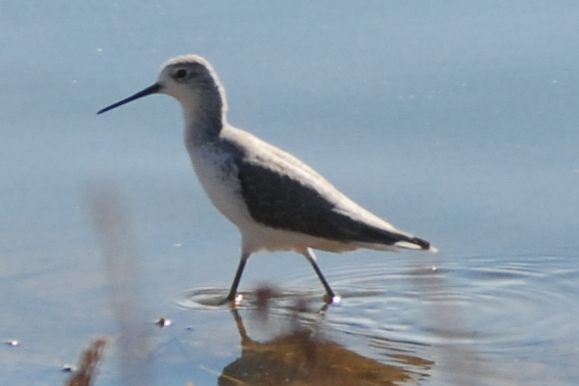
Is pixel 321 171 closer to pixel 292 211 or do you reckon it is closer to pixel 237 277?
pixel 292 211

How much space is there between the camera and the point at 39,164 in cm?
746

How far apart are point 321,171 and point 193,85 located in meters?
1.12

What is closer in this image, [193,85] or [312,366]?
[312,366]

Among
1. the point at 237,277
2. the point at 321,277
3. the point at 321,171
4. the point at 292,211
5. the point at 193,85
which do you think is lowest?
the point at 237,277

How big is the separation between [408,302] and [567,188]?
61.9 inches

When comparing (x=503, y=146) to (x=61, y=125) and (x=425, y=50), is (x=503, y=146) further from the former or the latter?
(x=61, y=125)

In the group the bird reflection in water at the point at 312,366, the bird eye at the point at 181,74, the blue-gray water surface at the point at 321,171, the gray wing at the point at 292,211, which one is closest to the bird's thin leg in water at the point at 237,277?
the blue-gray water surface at the point at 321,171

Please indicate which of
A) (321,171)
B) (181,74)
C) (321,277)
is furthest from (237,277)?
(321,171)

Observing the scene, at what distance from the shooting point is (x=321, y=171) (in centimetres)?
744

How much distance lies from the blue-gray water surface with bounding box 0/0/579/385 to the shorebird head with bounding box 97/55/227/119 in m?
0.68

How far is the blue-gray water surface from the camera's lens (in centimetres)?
576

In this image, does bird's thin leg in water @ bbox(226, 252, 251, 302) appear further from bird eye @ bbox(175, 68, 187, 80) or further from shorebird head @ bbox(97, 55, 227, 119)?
→ bird eye @ bbox(175, 68, 187, 80)

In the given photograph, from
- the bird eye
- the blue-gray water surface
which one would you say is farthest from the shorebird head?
the blue-gray water surface

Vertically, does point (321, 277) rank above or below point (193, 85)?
below
